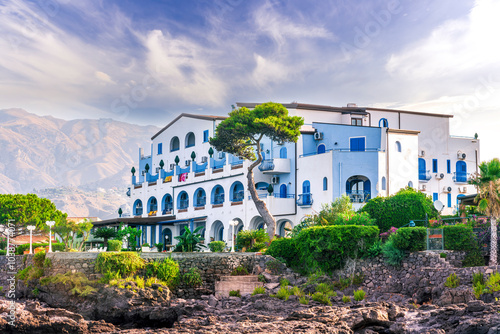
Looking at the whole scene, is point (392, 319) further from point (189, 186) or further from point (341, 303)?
point (189, 186)

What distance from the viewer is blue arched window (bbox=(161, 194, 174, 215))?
194ft

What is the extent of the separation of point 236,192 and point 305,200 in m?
7.95

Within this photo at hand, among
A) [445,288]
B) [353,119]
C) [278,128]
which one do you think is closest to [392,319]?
[445,288]

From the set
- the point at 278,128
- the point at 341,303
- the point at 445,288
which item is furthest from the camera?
the point at 278,128

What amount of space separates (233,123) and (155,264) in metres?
14.2

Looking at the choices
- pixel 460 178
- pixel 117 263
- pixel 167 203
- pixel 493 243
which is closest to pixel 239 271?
pixel 117 263

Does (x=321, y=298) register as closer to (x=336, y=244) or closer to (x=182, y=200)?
(x=336, y=244)

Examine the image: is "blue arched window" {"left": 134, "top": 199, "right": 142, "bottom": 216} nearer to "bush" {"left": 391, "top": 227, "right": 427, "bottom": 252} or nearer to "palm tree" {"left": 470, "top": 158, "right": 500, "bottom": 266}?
"bush" {"left": 391, "top": 227, "right": 427, "bottom": 252}

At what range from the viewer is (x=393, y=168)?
44.1 m

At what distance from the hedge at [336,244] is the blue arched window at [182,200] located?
25.9 m

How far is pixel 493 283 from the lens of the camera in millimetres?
23547

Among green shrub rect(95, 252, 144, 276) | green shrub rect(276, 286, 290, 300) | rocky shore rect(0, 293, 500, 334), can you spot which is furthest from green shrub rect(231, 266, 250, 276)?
green shrub rect(95, 252, 144, 276)

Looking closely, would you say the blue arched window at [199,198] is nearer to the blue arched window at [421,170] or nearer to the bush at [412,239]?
the blue arched window at [421,170]

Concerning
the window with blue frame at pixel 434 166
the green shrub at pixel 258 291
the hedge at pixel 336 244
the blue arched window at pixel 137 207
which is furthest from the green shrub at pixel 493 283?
the blue arched window at pixel 137 207
